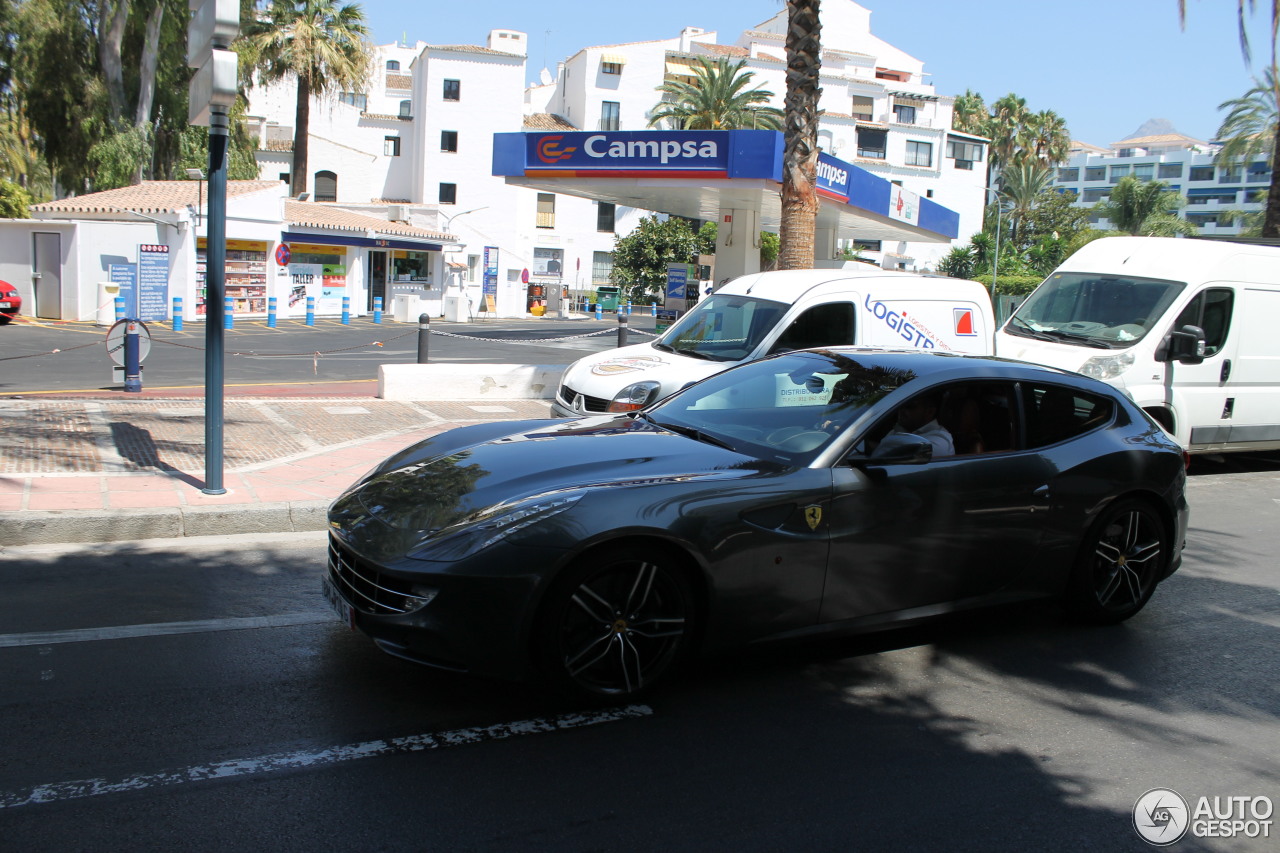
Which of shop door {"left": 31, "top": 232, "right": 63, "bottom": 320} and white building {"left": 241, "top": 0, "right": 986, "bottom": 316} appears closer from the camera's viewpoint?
shop door {"left": 31, "top": 232, "right": 63, "bottom": 320}

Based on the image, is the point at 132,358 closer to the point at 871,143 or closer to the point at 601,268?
the point at 601,268

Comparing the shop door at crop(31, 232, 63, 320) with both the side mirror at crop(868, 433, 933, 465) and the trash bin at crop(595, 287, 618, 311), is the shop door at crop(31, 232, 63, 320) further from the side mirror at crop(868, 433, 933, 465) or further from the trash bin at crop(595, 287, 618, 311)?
the side mirror at crop(868, 433, 933, 465)

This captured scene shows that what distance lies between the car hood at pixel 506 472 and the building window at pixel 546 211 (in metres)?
52.0

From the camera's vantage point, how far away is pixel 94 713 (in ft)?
13.3

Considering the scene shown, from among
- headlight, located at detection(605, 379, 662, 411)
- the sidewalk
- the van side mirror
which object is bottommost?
the sidewalk

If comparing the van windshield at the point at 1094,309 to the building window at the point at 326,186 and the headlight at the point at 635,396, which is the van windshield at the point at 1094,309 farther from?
the building window at the point at 326,186

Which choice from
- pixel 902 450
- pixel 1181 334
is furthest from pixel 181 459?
pixel 1181 334

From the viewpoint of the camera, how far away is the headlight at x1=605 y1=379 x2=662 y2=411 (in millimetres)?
9000

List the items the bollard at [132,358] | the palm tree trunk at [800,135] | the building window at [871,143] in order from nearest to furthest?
the bollard at [132,358] < the palm tree trunk at [800,135] < the building window at [871,143]

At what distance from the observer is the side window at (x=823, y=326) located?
9867 mm

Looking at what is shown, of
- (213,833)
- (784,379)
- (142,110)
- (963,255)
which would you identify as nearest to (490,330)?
(142,110)

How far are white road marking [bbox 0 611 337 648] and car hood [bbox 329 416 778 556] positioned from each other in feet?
Result: 2.99

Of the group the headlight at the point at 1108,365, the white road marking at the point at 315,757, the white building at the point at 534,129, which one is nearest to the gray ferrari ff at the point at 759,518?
the white road marking at the point at 315,757

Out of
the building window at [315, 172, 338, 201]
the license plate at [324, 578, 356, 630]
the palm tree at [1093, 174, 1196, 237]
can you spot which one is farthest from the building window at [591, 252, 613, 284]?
the license plate at [324, 578, 356, 630]
